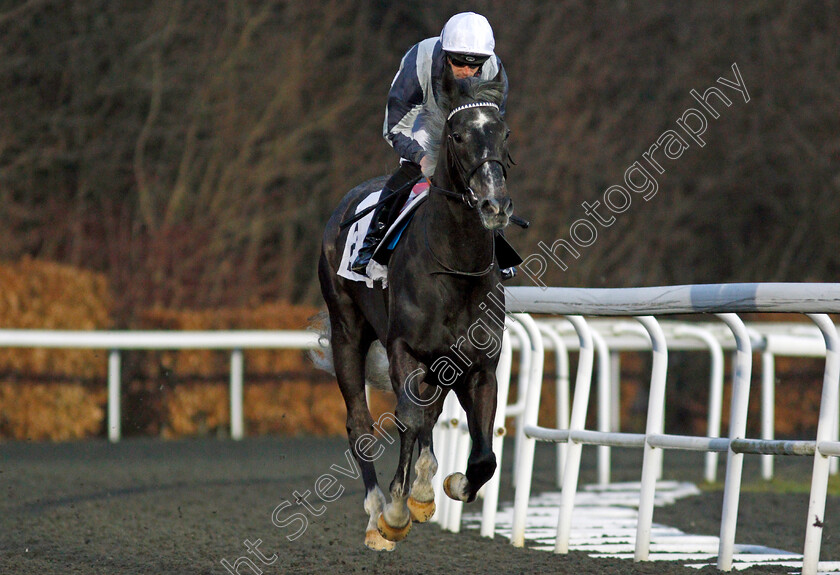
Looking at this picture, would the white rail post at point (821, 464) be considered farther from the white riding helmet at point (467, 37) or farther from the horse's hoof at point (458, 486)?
the white riding helmet at point (467, 37)

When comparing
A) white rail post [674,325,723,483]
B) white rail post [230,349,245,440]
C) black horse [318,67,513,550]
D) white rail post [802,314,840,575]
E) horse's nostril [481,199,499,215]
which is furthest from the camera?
white rail post [230,349,245,440]

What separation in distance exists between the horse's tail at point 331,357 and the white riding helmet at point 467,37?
5.68ft

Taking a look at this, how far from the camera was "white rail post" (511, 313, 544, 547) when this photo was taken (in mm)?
6031

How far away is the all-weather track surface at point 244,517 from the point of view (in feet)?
17.6

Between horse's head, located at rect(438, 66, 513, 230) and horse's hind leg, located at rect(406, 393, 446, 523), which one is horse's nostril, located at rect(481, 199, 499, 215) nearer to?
horse's head, located at rect(438, 66, 513, 230)

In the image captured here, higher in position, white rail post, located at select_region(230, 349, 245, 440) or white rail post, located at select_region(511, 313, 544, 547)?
white rail post, located at select_region(511, 313, 544, 547)

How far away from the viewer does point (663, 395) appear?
210 inches

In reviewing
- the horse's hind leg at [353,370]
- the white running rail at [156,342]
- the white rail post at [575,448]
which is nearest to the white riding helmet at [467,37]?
the white rail post at [575,448]

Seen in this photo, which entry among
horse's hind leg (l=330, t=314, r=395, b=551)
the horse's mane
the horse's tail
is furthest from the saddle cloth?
the horse's tail

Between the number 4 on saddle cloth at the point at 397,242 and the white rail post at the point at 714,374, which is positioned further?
the white rail post at the point at 714,374

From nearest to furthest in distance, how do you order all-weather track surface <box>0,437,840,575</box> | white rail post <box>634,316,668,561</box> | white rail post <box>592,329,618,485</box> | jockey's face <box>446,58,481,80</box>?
jockey's face <box>446,58,481,80</box>, white rail post <box>634,316,668,561</box>, all-weather track surface <box>0,437,840,575</box>, white rail post <box>592,329,618,485</box>

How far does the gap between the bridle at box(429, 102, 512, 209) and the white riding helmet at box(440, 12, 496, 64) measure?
36 centimetres

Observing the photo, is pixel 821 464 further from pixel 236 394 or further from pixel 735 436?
pixel 236 394

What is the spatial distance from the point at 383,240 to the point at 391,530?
1.13 metres
